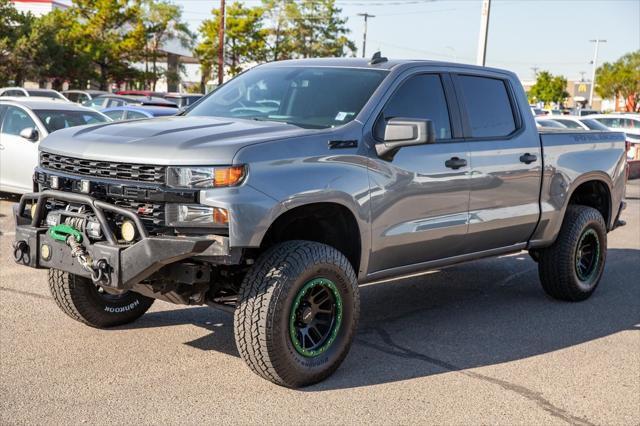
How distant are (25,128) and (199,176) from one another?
811cm

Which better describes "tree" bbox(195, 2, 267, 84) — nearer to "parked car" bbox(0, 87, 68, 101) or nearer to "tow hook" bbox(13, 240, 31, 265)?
"parked car" bbox(0, 87, 68, 101)

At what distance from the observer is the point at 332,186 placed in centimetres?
499

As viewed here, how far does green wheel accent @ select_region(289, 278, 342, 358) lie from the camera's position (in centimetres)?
488

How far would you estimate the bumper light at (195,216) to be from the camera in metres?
4.50

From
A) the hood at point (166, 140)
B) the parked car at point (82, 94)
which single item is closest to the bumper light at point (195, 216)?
the hood at point (166, 140)

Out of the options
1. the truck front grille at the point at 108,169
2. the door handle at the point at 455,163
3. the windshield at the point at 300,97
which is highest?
the windshield at the point at 300,97

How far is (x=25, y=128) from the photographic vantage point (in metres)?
11.8

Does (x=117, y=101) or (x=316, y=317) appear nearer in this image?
(x=316, y=317)

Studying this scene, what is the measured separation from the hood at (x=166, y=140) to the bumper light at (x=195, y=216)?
0.79 feet

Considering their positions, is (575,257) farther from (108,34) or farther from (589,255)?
(108,34)

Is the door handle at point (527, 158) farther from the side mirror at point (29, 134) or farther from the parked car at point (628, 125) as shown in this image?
the parked car at point (628, 125)

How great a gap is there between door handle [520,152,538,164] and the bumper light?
3040 millimetres

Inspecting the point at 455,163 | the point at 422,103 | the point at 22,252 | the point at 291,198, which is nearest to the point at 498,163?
the point at 455,163

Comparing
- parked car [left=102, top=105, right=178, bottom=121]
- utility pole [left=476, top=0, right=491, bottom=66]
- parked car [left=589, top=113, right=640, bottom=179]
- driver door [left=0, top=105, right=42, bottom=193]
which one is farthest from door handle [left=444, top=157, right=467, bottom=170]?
parked car [left=589, top=113, right=640, bottom=179]
